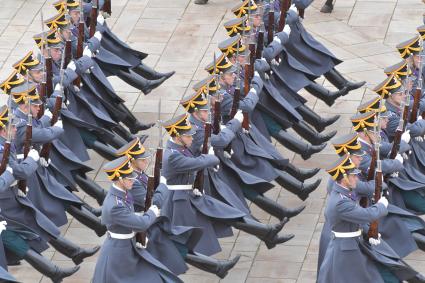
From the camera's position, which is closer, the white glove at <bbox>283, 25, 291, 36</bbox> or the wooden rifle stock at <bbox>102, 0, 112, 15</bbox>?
the white glove at <bbox>283, 25, 291, 36</bbox>

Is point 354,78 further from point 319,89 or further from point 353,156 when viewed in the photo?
point 353,156

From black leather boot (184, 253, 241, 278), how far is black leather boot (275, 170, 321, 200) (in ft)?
6.61

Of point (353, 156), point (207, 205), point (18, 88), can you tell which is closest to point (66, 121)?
point (18, 88)

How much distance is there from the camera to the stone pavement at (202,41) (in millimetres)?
21344

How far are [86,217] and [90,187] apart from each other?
2.32ft

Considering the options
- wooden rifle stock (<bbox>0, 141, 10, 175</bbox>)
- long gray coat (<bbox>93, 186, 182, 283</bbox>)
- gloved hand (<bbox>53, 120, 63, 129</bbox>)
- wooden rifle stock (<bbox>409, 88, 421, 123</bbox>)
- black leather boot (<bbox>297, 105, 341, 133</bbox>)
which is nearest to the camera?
long gray coat (<bbox>93, 186, 182, 283</bbox>)

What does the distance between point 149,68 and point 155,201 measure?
520 cm

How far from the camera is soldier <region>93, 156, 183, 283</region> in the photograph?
686 inches

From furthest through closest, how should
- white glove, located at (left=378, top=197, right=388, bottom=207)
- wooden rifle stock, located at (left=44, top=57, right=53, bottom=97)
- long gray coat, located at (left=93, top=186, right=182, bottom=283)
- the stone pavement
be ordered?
the stone pavement < wooden rifle stock, located at (left=44, top=57, right=53, bottom=97) < white glove, located at (left=378, top=197, right=388, bottom=207) < long gray coat, located at (left=93, top=186, right=182, bottom=283)

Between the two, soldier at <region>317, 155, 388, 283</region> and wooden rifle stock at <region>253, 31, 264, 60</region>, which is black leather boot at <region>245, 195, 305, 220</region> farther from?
wooden rifle stock at <region>253, 31, 264, 60</region>

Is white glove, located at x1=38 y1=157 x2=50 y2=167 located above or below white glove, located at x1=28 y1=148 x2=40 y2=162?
below

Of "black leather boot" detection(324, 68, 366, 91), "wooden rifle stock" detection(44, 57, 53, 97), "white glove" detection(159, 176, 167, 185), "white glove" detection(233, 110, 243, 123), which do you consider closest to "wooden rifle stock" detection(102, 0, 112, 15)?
"wooden rifle stock" detection(44, 57, 53, 97)

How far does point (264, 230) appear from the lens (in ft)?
63.1

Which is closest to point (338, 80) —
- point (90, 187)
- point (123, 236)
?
point (90, 187)
